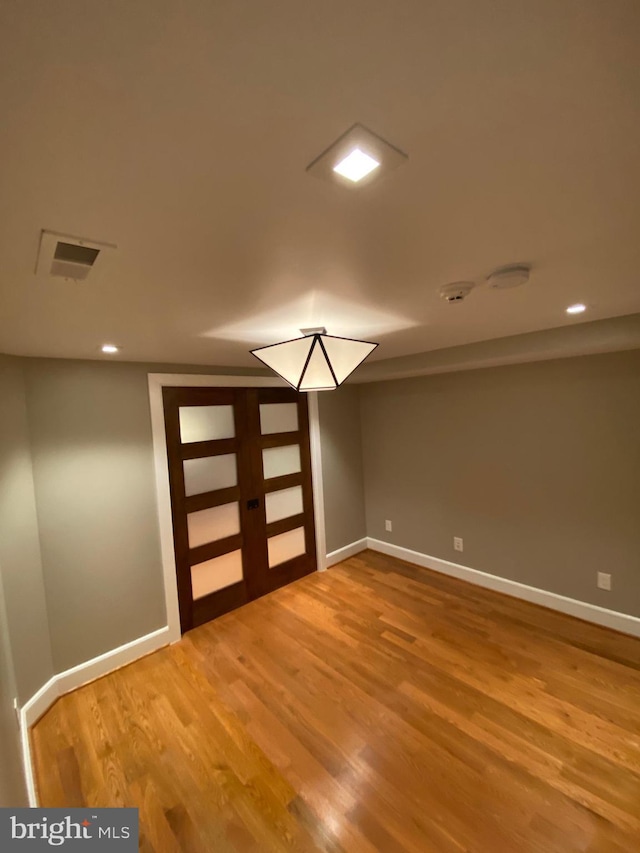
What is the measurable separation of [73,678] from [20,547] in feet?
3.46

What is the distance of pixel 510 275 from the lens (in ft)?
4.16

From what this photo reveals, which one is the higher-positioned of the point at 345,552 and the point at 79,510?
the point at 79,510

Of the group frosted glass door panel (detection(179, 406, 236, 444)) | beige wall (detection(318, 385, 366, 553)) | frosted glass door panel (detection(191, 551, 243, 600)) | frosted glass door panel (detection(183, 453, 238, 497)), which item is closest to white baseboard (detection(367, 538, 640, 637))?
beige wall (detection(318, 385, 366, 553))

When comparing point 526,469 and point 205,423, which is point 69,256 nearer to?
point 205,423

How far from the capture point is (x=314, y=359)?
175cm

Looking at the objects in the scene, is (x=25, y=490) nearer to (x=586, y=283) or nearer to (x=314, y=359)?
(x=314, y=359)

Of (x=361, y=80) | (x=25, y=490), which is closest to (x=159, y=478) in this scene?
(x=25, y=490)

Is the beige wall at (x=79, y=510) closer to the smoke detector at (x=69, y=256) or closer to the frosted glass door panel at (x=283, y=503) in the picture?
the frosted glass door panel at (x=283, y=503)

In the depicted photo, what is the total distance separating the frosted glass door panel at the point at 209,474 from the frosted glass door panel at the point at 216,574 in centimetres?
66

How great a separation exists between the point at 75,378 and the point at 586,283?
3.03 m

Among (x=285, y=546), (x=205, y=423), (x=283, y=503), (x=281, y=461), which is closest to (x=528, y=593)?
(x=285, y=546)

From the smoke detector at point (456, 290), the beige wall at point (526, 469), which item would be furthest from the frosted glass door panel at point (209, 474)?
the smoke detector at point (456, 290)

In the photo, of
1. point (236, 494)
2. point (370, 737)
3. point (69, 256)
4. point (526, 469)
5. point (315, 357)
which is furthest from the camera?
point (236, 494)

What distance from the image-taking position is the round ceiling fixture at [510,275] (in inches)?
49.5
